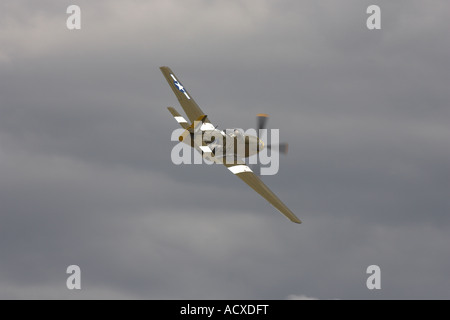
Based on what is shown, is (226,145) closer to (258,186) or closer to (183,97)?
(258,186)

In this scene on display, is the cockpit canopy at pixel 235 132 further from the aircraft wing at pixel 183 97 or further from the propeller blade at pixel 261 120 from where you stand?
the aircraft wing at pixel 183 97

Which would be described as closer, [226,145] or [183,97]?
[226,145]

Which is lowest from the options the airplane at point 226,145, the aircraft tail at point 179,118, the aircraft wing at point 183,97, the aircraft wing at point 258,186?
the aircraft wing at point 258,186

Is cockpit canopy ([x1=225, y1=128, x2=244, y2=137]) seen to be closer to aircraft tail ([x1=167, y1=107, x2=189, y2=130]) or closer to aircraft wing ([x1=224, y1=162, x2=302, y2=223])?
aircraft wing ([x1=224, y1=162, x2=302, y2=223])

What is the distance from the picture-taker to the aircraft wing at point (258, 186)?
172 feet

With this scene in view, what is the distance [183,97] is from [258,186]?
1426 cm

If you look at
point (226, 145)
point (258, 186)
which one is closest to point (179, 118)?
point (226, 145)

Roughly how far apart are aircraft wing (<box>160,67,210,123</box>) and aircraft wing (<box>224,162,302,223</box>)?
788 centimetres

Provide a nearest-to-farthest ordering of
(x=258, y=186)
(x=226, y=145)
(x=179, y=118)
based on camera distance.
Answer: (x=258, y=186) → (x=226, y=145) → (x=179, y=118)

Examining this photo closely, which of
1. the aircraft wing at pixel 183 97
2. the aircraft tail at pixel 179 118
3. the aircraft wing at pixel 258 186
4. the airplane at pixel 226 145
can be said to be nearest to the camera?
the aircraft wing at pixel 258 186

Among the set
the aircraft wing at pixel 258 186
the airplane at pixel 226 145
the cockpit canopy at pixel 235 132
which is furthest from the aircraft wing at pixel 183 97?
the aircraft wing at pixel 258 186

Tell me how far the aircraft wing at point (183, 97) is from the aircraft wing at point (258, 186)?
7.88 metres

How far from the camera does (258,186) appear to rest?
56281mm
